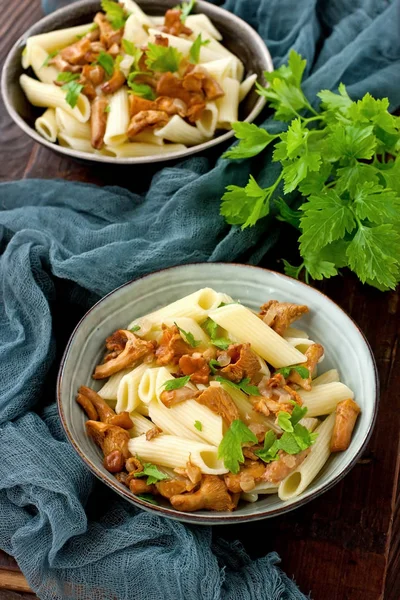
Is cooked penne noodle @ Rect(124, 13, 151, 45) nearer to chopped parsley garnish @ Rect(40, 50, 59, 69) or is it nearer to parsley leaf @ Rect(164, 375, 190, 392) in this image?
chopped parsley garnish @ Rect(40, 50, 59, 69)

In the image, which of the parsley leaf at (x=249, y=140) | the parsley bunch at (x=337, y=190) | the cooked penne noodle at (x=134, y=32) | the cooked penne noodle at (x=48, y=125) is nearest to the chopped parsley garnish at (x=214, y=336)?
the parsley bunch at (x=337, y=190)

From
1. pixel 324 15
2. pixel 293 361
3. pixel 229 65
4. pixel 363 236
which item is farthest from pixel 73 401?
pixel 324 15

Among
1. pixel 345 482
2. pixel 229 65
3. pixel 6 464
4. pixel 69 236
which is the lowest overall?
pixel 345 482

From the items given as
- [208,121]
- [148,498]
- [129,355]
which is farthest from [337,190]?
[148,498]

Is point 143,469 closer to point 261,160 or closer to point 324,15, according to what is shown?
point 261,160

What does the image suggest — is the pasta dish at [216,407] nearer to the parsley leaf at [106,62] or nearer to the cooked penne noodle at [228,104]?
the cooked penne noodle at [228,104]

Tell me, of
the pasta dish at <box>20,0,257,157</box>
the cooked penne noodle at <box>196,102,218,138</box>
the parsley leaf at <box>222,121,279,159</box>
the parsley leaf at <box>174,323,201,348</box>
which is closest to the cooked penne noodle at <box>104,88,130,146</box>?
the pasta dish at <box>20,0,257,157</box>
